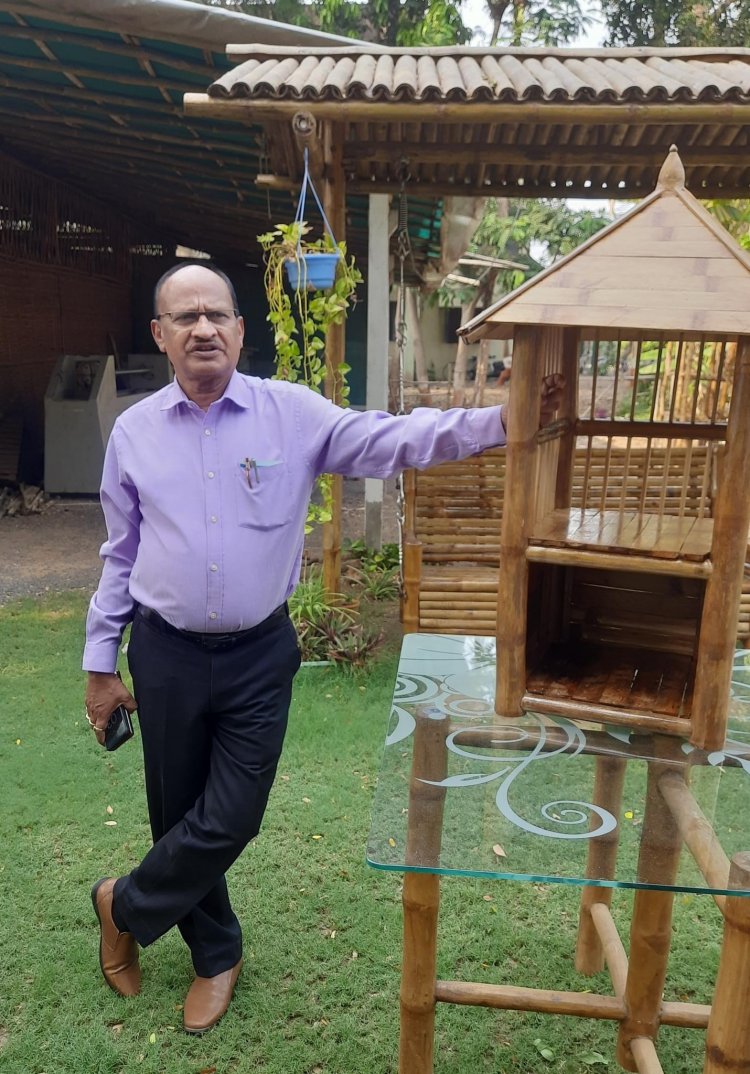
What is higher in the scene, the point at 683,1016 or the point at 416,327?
the point at 416,327

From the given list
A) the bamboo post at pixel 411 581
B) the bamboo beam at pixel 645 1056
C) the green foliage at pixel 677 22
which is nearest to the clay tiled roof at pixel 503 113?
the bamboo post at pixel 411 581

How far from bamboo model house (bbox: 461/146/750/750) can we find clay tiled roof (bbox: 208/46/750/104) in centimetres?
254

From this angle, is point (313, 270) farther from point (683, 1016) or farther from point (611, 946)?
point (683, 1016)

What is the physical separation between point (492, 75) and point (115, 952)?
4247 mm

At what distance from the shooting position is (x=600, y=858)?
1.52 m

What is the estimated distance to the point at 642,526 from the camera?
179 cm

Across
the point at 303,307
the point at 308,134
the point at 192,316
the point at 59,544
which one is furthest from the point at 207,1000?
the point at 59,544

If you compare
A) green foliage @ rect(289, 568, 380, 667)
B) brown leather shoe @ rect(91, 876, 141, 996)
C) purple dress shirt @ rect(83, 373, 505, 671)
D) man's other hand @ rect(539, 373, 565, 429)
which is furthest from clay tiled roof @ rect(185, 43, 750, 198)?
brown leather shoe @ rect(91, 876, 141, 996)

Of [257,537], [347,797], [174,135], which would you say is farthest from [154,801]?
[174,135]

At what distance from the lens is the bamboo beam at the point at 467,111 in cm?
389

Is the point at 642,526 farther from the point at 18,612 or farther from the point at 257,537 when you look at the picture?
the point at 18,612

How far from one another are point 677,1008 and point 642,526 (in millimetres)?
1287

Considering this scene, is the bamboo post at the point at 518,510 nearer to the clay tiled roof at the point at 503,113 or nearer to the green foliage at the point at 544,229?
the clay tiled roof at the point at 503,113

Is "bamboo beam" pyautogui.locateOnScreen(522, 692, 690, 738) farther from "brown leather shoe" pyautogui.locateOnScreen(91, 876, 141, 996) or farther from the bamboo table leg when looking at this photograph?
"brown leather shoe" pyautogui.locateOnScreen(91, 876, 141, 996)
